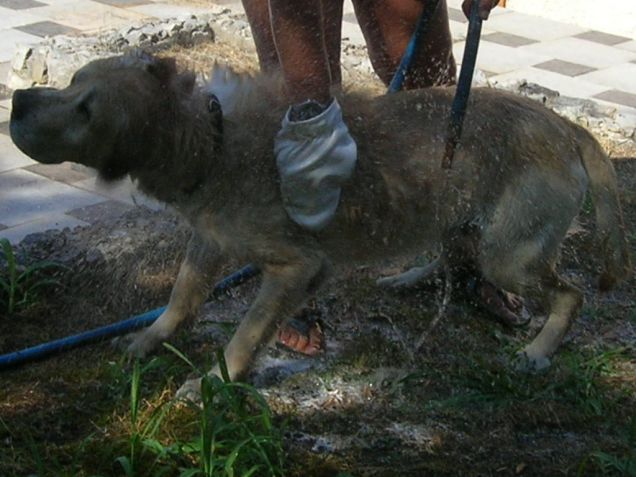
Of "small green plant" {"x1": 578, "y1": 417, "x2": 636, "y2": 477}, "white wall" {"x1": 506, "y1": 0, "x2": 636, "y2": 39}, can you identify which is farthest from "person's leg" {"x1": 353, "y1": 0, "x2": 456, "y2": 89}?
"white wall" {"x1": 506, "y1": 0, "x2": 636, "y2": 39}

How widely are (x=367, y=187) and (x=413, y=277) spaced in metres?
1.04

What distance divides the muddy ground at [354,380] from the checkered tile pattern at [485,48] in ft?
3.07

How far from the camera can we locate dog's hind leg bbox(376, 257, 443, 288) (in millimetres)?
5133

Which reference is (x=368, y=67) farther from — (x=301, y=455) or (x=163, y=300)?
(x=301, y=455)

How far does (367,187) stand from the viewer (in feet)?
13.8

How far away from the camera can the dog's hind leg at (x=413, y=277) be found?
16.8 feet

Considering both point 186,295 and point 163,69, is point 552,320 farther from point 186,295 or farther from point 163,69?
point 163,69

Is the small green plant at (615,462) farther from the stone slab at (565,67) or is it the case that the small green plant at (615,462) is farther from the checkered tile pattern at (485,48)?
the stone slab at (565,67)

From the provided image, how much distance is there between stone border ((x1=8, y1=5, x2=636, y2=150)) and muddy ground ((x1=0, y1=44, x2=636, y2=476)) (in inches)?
Answer: 78.3

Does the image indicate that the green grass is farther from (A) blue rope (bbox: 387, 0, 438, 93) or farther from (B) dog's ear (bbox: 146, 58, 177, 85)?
(B) dog's ear (bbox: 146, 58, 177, 85)

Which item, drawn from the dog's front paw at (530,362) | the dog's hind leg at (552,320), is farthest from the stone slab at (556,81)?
the dog's front paw at (530,362)

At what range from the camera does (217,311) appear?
191 inches

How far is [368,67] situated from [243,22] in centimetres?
120

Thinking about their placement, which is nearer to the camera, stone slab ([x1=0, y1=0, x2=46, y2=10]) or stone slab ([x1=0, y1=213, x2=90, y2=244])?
stone slab ([x1=0, y1=213, x2=90, y2=244])
